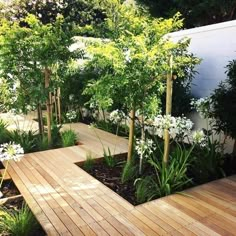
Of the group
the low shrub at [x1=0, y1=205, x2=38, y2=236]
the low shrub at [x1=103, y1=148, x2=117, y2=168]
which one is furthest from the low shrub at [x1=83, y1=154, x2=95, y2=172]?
the low shrub at [x1=0, y1=205, x2=38, y2=236]

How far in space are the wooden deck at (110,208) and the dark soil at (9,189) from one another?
0.25ft

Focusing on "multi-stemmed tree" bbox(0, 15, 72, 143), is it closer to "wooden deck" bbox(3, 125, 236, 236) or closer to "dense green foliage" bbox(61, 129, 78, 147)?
"dense green foliage" bbox(61, 129, 78, 147)

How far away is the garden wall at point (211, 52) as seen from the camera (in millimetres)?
4188

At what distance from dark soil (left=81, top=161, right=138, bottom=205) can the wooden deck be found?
0.11 m

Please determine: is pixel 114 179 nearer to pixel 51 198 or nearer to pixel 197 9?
pixel 51 198

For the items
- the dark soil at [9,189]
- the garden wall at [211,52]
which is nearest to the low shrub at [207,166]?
the garden wall at [211,52]

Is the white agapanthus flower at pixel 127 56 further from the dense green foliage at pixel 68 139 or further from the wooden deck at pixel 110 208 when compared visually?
the dense green foliage at pixel 68 139

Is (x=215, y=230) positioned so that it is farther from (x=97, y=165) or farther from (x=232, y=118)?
(x=97, y=165)

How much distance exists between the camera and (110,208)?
2689 mm

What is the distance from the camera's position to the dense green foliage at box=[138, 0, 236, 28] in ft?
24.1

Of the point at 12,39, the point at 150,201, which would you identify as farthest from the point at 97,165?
the point at 12,39

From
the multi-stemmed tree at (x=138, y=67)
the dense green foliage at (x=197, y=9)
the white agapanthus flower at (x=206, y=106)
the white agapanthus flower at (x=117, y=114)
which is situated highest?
the dense green foliage at (x=197, y=9)

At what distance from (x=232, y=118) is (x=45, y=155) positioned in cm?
276

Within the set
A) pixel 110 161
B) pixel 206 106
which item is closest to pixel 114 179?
pixel 110 161
